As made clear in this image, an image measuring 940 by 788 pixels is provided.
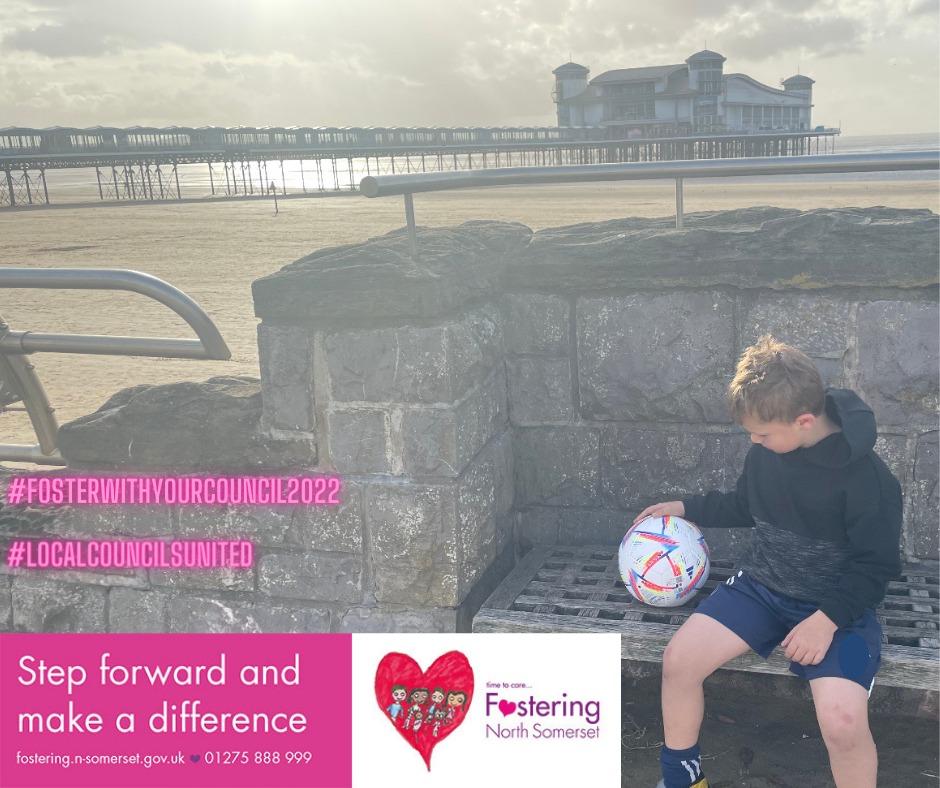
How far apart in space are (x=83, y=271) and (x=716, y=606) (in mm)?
2147

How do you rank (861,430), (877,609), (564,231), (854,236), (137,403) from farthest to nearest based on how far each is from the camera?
(564,231)
(137,403)
(854,236)
(877,609)
(861,430)

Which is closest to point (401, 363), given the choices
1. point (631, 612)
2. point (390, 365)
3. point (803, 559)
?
point (390, 365)

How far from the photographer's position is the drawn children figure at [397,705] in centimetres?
301

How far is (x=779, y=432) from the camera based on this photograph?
106 inches

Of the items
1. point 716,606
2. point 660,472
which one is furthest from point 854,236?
point 716,606

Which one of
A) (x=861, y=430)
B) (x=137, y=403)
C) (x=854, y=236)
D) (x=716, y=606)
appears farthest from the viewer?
(x=137, y=403)

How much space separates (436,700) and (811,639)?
3.62ft

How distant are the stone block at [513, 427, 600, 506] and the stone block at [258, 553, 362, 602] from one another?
2.57 ft

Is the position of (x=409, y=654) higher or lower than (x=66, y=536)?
lower

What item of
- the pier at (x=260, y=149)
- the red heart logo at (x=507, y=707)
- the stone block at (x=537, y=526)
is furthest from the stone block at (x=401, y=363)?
the pier at (x=260, y=149)

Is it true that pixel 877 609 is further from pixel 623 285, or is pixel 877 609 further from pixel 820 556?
pixel 623 285

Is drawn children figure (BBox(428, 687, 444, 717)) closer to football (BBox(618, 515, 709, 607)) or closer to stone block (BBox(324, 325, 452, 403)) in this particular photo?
football (BBox(618, 515, 709, 607))

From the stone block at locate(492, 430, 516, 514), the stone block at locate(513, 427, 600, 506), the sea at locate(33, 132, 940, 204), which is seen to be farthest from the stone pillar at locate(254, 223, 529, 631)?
the sea at locate(33, 132, 940, 204)

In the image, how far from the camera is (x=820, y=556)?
2.74m
